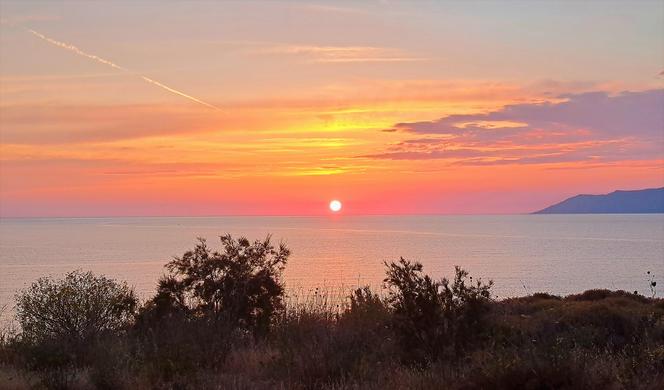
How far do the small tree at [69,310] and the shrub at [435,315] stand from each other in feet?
18.7

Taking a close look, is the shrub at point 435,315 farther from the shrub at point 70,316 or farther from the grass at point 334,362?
the shrub at point 70,316

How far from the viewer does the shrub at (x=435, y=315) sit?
1124 cm

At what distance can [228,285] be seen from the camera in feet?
53.8

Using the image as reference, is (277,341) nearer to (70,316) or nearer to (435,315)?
(435,315)

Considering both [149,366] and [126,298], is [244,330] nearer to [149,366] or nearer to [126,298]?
[126,298]

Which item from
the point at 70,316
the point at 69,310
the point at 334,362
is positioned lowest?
the point at 334,362

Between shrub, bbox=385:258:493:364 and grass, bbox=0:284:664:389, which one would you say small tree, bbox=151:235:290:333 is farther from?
shrub, bbox=385:258:493:364

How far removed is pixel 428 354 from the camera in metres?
11.0

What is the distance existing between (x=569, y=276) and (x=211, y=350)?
7541 cm

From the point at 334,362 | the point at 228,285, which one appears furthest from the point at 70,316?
the point at 334,362

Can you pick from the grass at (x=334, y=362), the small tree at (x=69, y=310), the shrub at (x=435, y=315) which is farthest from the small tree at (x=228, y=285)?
the shrub at (x=435, y=315)

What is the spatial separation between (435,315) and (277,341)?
2.85 metres

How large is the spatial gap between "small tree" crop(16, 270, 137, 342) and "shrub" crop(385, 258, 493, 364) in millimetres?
5709

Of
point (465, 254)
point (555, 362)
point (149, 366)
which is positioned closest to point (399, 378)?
point (555, 362)
